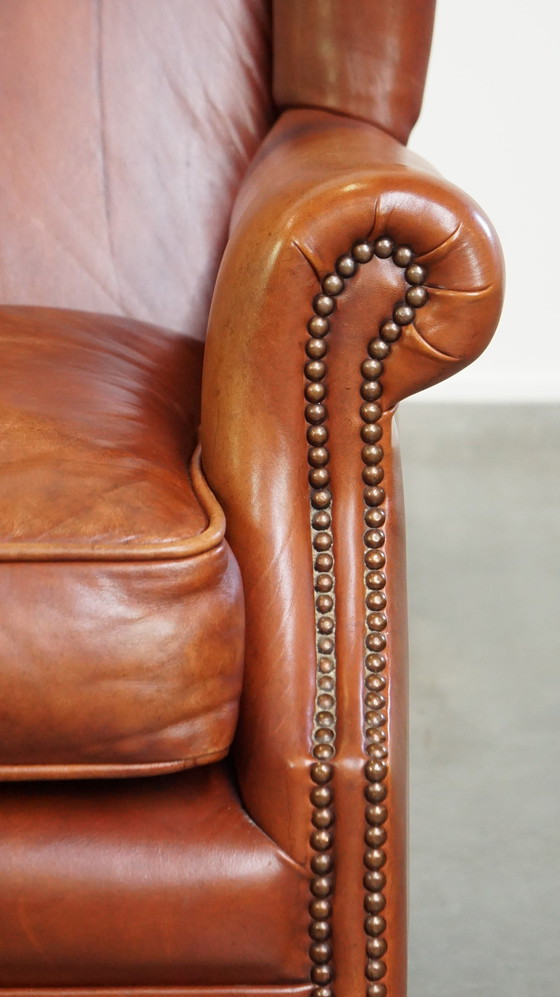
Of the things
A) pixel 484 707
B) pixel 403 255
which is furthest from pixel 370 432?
pixel 484 707

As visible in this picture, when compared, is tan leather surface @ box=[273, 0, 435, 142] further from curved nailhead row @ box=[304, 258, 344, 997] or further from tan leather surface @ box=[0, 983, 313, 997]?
tan leather surface @ box=[0, 983, 313, 997]

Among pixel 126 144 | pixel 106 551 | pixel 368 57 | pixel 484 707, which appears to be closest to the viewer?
pixel 106 551

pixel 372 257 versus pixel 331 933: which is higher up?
pixel 372 257

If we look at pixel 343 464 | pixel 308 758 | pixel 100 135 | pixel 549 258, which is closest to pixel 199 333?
pixel 100 135

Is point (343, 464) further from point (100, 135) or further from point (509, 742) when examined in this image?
point (509, 742)

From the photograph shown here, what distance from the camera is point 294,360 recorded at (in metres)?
0.73

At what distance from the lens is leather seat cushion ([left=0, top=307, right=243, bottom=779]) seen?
655 mm

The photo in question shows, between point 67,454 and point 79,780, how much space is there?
22 centimetres

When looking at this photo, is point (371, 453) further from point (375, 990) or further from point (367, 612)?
point (375, 990)

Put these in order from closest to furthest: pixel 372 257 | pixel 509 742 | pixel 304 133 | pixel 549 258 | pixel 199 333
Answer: pixel 372 257
pixel 304 133
pixel 199 333
pixel 509 742
pixel 549 258

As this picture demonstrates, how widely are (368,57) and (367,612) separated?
0.56 m

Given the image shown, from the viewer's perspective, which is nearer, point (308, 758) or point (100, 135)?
point (308, 758)

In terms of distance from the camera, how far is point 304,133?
0.97 m

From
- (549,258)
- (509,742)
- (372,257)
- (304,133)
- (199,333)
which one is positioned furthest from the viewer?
(549,258)
